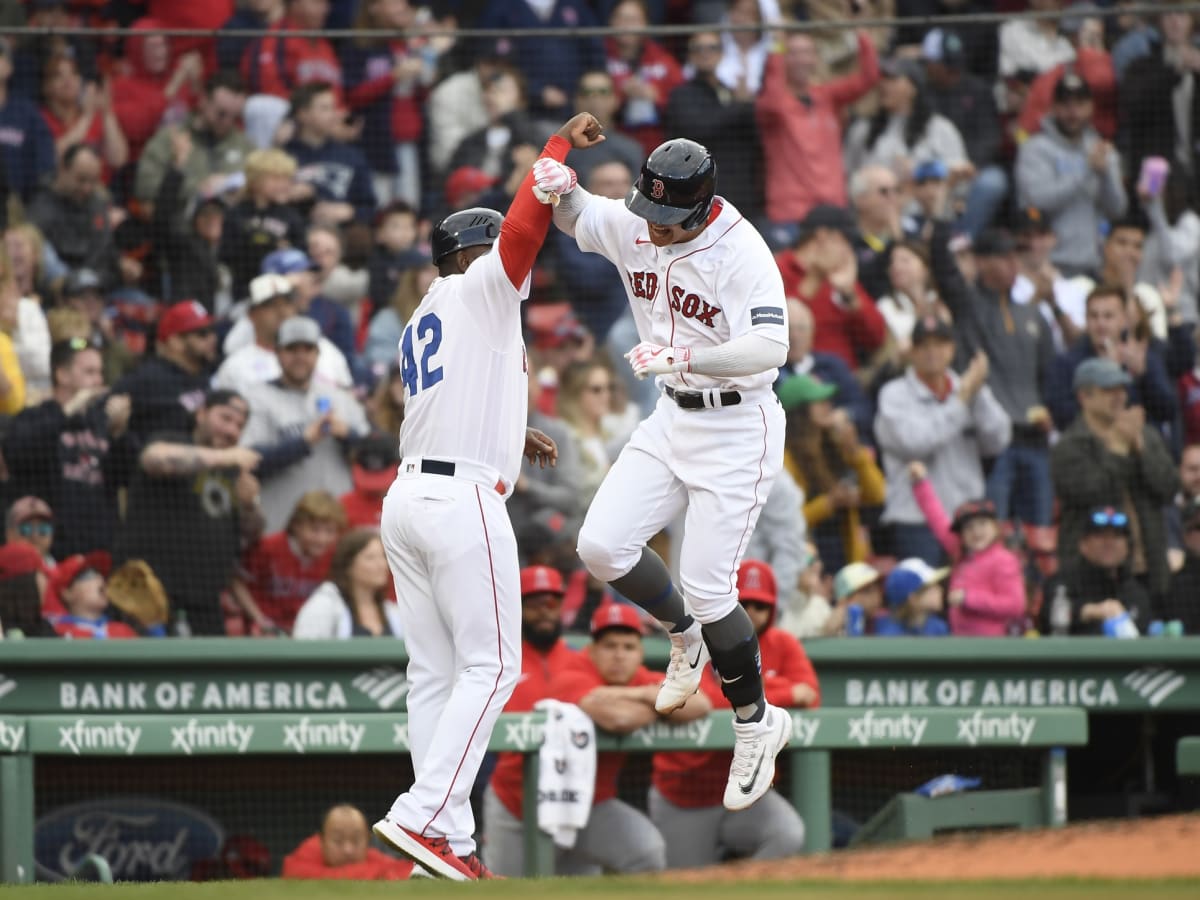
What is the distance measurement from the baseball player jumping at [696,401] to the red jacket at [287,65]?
4132mm

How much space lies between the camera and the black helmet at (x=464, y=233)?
6492mm

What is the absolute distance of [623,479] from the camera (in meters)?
6.35

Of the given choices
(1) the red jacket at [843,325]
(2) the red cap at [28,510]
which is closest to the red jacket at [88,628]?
(2) the red cap at [28,510]

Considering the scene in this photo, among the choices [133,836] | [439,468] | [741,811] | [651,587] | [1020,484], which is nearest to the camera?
[439,468]

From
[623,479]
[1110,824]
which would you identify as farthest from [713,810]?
[623,479]

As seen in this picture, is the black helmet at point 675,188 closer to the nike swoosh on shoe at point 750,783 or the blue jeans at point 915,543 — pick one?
the nike swoosh on shoe at point 750,783

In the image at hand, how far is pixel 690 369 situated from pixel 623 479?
587mm

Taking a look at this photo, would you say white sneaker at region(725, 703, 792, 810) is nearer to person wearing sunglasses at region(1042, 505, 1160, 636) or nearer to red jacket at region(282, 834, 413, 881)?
red jacket at region(282, 834, 413, 881)

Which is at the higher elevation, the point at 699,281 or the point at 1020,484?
the point at 699,281

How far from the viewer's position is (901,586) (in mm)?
9094

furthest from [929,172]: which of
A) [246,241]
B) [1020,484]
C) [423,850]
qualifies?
[423,850]

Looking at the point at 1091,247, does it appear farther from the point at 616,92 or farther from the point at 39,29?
the point at 39,29

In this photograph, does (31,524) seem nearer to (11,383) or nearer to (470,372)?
(11,383)

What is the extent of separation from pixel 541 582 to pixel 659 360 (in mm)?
2500
